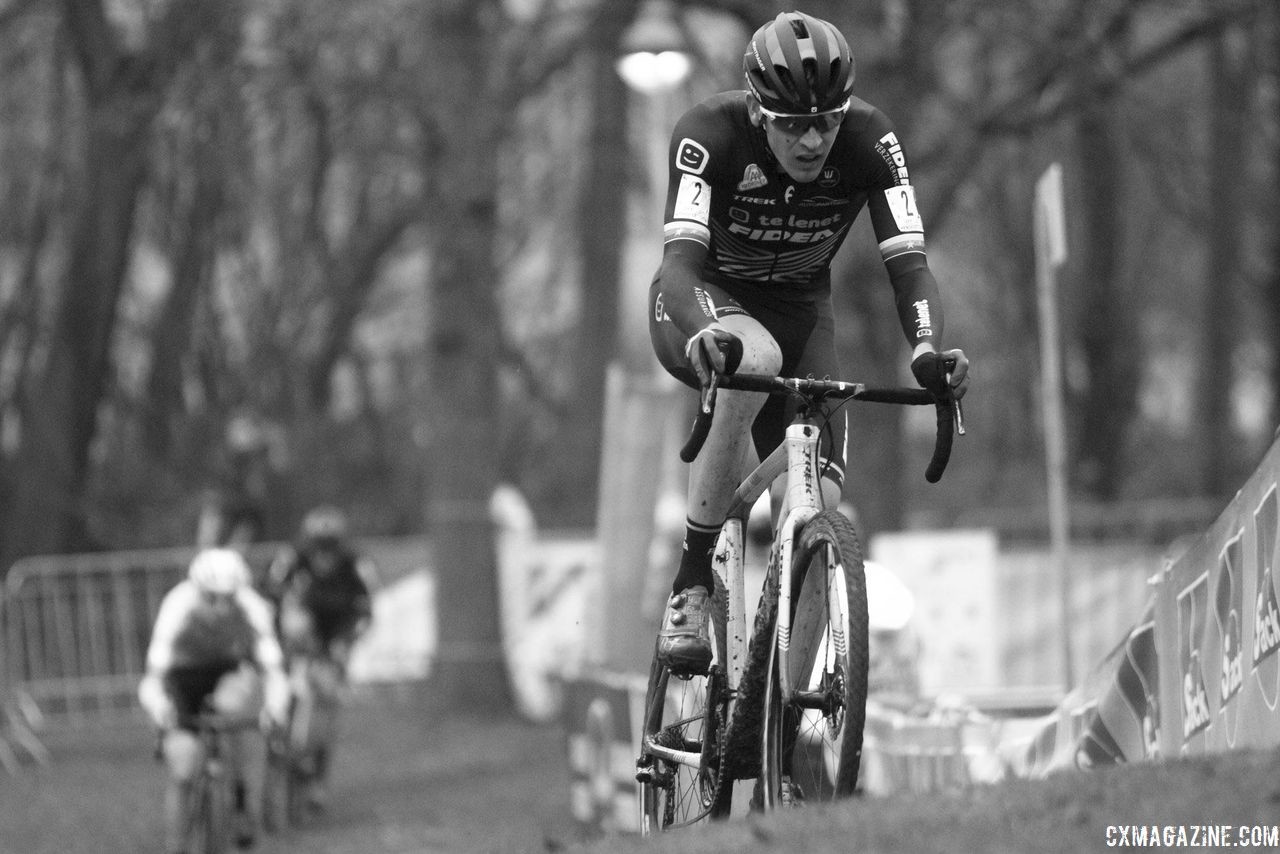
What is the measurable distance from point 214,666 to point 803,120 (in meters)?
8.06

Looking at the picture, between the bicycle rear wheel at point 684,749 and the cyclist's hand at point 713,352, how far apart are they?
1.04m

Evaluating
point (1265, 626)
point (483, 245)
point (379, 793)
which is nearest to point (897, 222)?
point (1265, 626)

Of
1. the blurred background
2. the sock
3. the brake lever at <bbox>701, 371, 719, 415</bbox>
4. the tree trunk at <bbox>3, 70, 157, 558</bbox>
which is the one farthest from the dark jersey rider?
the brake lever at <bbox>701, 371, 719, 415</bbox>

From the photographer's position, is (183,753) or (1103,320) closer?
(183,753)

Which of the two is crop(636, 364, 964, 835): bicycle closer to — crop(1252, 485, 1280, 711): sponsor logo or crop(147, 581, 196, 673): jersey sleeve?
crop(1252, 485, 1280, 711): sponsor logo

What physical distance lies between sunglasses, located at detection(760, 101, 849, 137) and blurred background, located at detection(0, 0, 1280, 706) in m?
8.32

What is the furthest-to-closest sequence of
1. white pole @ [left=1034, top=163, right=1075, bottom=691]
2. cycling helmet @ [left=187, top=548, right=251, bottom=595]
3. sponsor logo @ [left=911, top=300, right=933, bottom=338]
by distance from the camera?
cycling helmet @ [left=187, top=548, right=251, bottom=595] < white pole @ [left=1034, top=163, right=1075, bottom=691] < sponsor logo @ [left=911, top=300, right=933, bottom=338]

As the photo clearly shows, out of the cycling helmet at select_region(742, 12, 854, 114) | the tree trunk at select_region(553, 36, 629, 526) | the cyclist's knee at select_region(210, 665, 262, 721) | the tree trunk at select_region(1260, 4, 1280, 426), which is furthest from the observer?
the tree trunk at select_region(553, 36, 629, 526)

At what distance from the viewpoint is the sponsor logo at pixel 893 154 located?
649 cm

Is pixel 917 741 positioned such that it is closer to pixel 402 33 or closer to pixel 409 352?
pixel 402 33

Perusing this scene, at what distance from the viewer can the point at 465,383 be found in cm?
1958

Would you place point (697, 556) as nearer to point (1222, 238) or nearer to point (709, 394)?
point (709, 394)

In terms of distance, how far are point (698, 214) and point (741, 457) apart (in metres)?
0.82

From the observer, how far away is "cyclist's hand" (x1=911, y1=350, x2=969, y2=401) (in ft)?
19.6
